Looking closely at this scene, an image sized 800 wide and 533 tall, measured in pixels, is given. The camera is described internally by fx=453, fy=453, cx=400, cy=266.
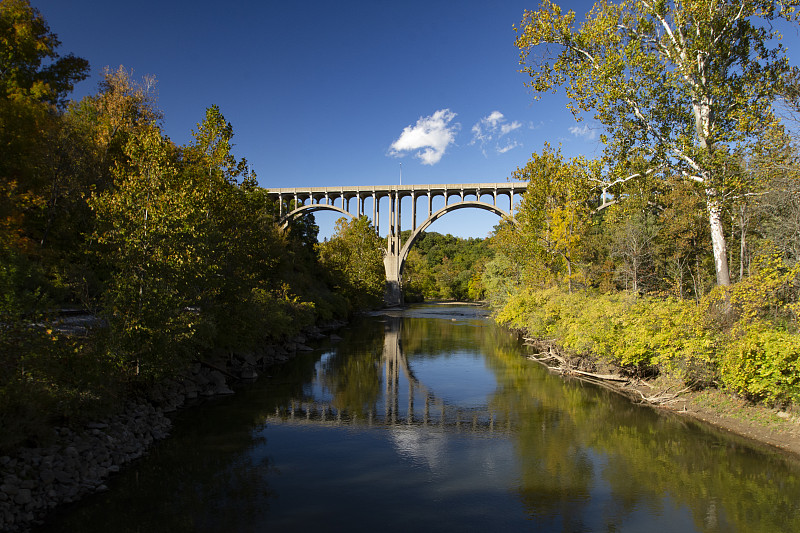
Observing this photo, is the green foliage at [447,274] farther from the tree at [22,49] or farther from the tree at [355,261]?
the tree at [22,49]

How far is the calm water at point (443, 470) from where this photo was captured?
7668 millimetres

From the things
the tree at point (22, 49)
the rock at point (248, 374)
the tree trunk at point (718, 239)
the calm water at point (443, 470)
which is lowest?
the calm water at point (443, 470)

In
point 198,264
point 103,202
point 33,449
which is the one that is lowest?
point 33,449

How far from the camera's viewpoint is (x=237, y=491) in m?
8.77

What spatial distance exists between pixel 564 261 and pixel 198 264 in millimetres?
22668

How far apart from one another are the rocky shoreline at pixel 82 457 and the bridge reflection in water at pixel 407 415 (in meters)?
3.22

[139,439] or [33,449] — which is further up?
[33,449]

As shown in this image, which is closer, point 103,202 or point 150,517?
point 150,517

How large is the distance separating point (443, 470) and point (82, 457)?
23.8 ft

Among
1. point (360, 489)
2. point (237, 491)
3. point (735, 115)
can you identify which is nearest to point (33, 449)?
point (237, 491)

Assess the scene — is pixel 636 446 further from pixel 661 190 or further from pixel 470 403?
pixel 661 190

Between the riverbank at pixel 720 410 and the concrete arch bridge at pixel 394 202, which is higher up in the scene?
the concrete arch bridge at pixel 394 202

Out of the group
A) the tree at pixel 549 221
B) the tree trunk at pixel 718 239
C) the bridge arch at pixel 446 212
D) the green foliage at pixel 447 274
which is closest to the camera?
the tree trunk at pixel 718 239

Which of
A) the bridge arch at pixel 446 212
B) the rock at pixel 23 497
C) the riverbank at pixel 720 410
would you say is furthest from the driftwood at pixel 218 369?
the bridge arch at pixel 446 212
